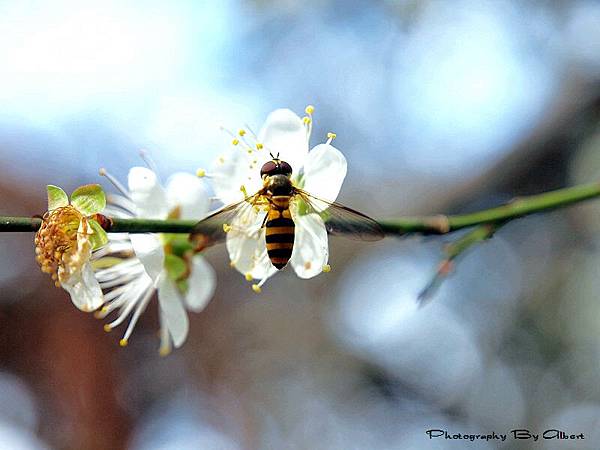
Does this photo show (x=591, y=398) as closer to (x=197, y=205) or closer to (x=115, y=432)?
(x=115, y=432)

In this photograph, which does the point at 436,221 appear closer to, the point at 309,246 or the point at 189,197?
the point at 309,246

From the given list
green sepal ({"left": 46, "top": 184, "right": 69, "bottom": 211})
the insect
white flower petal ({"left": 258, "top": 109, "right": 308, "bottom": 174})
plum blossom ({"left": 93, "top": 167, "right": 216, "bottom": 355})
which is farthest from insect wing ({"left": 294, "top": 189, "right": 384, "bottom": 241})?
green sepal ({"left": 46, "top": 184, "right": 69, "bottom": 211})

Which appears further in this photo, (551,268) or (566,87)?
(551,268)

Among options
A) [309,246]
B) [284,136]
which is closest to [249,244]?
[309,246]

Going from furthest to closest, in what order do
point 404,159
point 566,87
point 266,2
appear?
point 404,159, point 266,2, point 566,87

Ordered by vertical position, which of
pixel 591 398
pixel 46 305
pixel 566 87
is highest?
pixel 566 87

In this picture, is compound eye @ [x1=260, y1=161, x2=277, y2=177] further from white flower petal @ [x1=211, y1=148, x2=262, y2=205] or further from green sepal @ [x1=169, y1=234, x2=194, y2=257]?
green sepal @ [x1=169, y1=234, x2=194, y2=257]

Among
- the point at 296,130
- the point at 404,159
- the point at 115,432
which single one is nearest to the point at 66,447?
the point at 115,432
